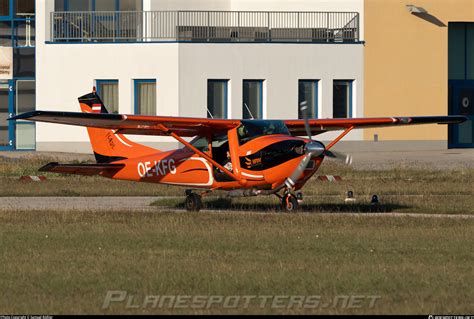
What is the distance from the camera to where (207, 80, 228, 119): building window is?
140 feet

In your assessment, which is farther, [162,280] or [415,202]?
[415,202]

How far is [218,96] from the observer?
42594 mm

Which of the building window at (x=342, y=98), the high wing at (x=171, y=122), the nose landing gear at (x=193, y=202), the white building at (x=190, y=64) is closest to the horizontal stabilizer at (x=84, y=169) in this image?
the high wing at (x=171, y=122)

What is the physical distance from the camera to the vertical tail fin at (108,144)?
77.6ft

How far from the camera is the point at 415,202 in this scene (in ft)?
78.7

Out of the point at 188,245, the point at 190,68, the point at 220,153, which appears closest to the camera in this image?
the point at 188,245

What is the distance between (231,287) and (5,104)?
3628 cm

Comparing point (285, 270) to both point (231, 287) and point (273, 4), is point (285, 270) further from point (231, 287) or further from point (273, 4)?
point (273, 4)

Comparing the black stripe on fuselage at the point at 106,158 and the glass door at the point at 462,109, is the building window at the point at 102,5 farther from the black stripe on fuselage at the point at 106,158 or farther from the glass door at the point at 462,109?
the black stripe on fuselage at the point at 106,158

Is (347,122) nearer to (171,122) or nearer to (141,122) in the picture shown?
(171,122)

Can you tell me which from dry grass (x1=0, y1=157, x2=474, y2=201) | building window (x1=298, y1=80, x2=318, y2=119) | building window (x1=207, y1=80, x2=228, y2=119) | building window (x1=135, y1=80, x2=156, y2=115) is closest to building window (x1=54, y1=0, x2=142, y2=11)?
building window (x1=135, y1=80, x2=156, y2=115)

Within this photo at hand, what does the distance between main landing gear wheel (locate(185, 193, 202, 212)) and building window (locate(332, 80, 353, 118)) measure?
21834 millimetres

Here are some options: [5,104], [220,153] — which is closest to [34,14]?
[5,104]

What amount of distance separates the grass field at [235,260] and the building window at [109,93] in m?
22.7
